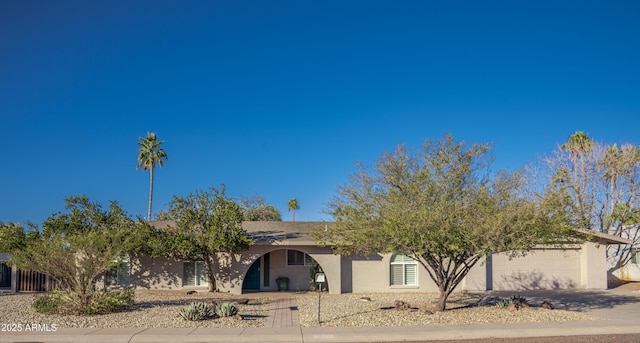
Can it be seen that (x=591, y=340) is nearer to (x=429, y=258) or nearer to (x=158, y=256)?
(x=429, y=258)

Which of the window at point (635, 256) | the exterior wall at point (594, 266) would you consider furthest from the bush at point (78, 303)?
the window at point (635, 256)

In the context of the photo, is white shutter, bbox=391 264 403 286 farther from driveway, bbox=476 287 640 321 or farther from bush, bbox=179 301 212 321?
bush, bbox=179 301 212 321

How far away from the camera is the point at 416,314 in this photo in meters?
15.4

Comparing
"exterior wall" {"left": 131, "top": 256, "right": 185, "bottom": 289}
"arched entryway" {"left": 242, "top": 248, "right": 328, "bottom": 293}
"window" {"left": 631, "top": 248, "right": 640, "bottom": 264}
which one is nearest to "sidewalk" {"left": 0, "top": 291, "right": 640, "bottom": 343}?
"exterior wall" {"left": 131, "top": 256, "right": 185, "bottom": 289}

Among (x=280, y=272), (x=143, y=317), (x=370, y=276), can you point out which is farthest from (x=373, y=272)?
(x=143, y=317)

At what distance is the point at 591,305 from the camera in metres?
18.5

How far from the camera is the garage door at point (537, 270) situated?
2430 cm

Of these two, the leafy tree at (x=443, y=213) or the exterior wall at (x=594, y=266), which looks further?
the exterior wall at (x=594, y=266)

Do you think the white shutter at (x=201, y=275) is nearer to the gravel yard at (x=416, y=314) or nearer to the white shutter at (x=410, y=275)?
the gravel yard at (x=416, y=314)

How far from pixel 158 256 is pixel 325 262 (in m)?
6.91

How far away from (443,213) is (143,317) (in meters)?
8.90

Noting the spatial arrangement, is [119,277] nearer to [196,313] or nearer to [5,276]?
[5,276]

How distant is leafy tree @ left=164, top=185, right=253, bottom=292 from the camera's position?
20.6 metres

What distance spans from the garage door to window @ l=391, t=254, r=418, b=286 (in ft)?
12.1
